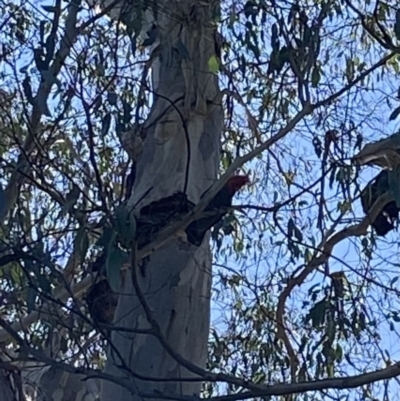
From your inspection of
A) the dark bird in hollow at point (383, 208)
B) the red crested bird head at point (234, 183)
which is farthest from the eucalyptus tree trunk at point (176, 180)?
the dark bird in hollow at point (383, 208)

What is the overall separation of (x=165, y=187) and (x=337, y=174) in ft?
1.80

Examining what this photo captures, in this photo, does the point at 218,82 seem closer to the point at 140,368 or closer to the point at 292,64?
the point at 292,64

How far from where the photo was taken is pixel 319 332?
3.95 meters

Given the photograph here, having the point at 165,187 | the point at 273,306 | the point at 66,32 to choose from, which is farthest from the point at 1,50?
the point at 273,306

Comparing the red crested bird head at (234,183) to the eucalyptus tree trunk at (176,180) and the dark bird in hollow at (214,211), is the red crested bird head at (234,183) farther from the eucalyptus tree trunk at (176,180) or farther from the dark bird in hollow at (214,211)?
the eucalyptus tree trunk at (176,180)

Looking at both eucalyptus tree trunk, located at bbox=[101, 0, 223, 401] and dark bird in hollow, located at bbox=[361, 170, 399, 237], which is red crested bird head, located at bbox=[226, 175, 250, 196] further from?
dark bird in hollow, located at bbox=[361, 170, 399, 237]

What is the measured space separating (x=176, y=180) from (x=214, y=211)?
0.25 meters

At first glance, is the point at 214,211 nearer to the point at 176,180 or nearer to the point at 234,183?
the point at 234,183

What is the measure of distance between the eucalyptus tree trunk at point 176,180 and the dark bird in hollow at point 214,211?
0.13 feet

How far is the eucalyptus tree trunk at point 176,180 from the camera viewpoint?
290 cm

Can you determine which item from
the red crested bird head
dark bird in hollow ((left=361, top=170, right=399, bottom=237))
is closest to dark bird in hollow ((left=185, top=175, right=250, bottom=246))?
the red crested bird head

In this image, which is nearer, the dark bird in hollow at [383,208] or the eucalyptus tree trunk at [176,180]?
the eucalyptus tree trunk at [176,180]

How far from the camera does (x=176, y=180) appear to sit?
10.4 ft

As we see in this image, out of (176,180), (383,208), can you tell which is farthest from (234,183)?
(383,208)
